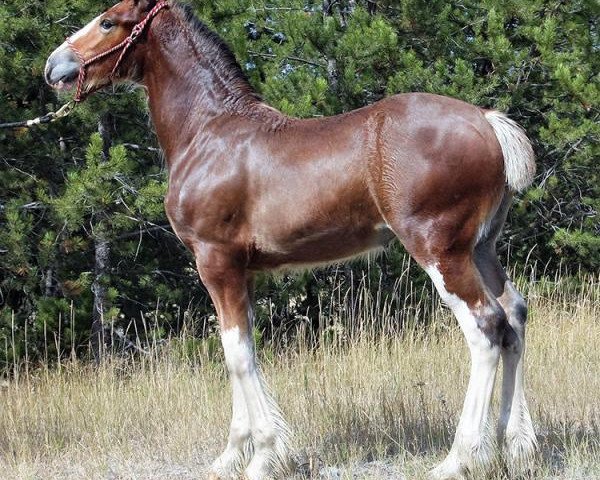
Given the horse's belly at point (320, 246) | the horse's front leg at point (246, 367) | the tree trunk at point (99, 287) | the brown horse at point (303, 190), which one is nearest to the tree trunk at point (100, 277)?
the tree trunk at point (99, 287)

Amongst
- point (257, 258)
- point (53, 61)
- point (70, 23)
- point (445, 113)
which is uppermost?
point (70, 23)

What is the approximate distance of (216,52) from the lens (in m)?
4.64

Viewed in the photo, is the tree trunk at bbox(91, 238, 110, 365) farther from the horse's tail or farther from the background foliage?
the horse's tail

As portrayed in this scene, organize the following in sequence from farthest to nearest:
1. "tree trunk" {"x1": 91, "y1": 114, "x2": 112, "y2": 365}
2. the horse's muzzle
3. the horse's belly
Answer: "tree trunk" {"x1": 91, "y1": 114, "x2": 112, "y2": 365}, the horse's muzzle, the horse's belly

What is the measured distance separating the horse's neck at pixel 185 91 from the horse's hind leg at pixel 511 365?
1.46 metres

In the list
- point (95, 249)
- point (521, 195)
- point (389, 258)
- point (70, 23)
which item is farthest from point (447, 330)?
point (70, 23)

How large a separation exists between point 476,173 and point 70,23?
5671 mm

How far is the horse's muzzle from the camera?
4.55 m

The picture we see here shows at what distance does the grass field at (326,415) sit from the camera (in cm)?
462

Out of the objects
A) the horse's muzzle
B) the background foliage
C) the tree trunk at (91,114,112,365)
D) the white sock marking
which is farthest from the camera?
the tree trunk at (91,114,112,365)

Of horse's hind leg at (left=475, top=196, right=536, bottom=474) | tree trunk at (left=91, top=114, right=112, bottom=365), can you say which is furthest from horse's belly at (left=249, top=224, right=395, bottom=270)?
tree trunk at (left=91, top=114, right=112, bottom=365)

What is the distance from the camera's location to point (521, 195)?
996cm

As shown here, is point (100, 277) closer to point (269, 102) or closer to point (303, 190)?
point (269, 102)

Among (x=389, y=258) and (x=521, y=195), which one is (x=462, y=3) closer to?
(x=521, y=195)
